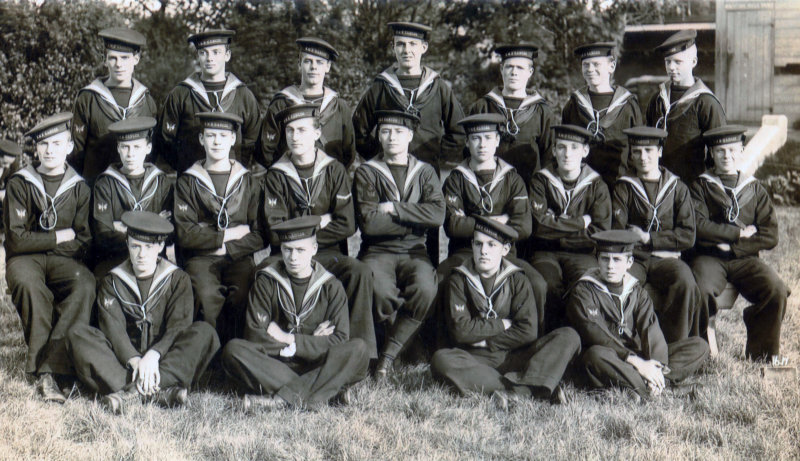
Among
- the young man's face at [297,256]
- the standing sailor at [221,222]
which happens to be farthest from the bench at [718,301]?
the standing sailor at [221,222]

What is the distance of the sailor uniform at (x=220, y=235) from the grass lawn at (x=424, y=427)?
0.71 meters

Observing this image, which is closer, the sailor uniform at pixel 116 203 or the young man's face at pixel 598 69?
the sailor uniform at pixel 116 203

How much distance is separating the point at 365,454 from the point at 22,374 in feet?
8.97

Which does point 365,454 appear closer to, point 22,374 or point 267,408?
point 267,408

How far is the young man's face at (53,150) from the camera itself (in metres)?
5.59

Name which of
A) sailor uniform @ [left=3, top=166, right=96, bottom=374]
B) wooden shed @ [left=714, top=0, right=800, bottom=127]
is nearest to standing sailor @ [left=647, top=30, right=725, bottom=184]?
sailor uniform @ [left=3, top=166, right=96, bottom=374]

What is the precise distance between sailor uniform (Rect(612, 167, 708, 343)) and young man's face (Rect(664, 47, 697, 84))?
0.93 metres

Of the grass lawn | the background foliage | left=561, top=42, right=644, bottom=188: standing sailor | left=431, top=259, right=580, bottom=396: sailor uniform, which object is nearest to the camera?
the grass lawn

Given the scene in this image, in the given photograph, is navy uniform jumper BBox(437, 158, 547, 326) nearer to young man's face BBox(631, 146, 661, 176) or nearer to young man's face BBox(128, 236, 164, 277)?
young man's face BBox(631, 146, 661, 176)

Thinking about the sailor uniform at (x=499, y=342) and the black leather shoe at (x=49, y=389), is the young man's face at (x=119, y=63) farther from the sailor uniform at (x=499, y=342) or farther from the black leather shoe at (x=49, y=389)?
the sailor uniform at (x=499, y=342)

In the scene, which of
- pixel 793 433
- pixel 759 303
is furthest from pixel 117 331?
pixel 759 303

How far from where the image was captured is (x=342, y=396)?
4.96 meters

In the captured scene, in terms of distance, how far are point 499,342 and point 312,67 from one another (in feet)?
8.93

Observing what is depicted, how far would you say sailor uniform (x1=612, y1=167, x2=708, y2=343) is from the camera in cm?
554
